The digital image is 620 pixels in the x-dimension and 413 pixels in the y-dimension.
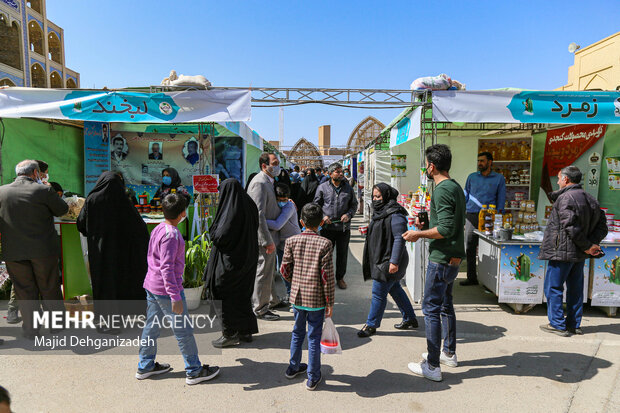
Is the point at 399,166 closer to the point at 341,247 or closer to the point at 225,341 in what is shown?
the point at 341,247

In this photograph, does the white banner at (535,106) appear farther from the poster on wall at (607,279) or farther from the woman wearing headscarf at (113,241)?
the woman wearing headscarf at (113,241)

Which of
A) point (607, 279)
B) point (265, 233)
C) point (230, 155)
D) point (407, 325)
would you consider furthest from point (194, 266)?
point (230, 155)

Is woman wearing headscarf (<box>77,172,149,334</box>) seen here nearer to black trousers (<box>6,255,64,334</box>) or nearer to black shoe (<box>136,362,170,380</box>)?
black trousers (<box>6,255,64,334</box>)

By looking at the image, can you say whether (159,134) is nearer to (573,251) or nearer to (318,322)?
(318,322)

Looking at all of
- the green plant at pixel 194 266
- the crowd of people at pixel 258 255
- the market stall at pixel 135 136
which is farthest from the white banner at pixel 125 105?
the green plant at pixel 194 266

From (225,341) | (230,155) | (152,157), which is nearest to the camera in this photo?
(225,341)

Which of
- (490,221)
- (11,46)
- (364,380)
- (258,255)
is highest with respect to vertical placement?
(11,46)

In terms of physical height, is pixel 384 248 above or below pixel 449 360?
above

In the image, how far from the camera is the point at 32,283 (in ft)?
12.6

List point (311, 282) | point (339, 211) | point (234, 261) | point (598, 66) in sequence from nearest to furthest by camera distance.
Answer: point (311, 282) → point (234, 261) → point (339, 211) → point (598, 66)

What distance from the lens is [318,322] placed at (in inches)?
110

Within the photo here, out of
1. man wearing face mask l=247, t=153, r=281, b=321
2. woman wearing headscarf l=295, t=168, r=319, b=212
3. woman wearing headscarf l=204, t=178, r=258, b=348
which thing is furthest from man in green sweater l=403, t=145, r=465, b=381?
woman wearing headscarf l=295, t=168, r=319, b=212

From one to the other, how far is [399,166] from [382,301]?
5.88 m

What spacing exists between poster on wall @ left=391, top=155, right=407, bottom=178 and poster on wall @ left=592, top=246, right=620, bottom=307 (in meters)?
5.04
